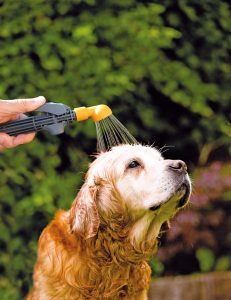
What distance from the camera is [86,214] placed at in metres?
3.99

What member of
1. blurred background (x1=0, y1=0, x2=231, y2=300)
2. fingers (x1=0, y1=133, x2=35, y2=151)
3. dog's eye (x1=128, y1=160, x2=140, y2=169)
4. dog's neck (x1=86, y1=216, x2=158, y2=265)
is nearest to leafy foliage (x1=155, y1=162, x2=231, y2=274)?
blurred background (x1=0, y1=0, x2=231, y2=300)

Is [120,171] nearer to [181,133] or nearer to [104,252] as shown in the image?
[104,252]

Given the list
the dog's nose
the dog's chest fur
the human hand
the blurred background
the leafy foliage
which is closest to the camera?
the human hand

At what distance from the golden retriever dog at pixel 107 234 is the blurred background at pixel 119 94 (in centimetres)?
149

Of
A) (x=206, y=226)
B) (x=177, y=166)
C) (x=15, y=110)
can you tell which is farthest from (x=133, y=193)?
(x=206, y=226)

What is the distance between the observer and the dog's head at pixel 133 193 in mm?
3932

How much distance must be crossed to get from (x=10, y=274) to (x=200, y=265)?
1454 millimetres

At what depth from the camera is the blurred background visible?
18.8 feet

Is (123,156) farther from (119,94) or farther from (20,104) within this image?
(119,94)

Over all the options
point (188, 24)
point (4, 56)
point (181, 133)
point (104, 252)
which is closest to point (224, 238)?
point (181, 133)

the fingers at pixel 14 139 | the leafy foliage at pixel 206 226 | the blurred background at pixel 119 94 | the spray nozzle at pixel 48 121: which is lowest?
the leafy foliage at pixel 206 226

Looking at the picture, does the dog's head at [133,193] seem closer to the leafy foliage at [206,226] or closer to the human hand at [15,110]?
the human hand at [15,110]

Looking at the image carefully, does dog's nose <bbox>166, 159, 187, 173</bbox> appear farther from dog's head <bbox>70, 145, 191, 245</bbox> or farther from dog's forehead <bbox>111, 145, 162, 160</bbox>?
dog's forehead <bbox>111, 145, 162, 160</bbox>

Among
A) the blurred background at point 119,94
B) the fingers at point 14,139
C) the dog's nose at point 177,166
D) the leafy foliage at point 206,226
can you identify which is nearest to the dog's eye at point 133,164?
the dog's nose at point 177,166
